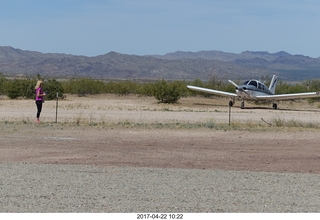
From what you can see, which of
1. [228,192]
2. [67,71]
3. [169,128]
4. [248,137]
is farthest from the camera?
[67,71]

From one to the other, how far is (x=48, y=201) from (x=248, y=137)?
38.2 ft

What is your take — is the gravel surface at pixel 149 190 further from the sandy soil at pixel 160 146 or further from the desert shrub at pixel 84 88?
the desert shrub at pixel 84 88

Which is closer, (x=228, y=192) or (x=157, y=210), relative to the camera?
(x=157, y=210)

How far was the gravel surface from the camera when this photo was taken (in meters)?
8.24

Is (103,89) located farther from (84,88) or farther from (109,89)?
(84,88)

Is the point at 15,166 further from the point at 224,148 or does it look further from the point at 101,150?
the point at 224,148

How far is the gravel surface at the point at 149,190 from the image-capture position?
8.24 meters

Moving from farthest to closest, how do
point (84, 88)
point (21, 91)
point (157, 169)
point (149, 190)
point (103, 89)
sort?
point (103, 89), point (84, 88), point (21, 91), point (157, 169), point (149, 190)

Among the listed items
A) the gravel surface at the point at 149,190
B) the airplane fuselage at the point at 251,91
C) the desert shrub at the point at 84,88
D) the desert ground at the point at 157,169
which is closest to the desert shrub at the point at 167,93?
the airplane fuselage at the point at 251,91

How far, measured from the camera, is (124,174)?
11273mm

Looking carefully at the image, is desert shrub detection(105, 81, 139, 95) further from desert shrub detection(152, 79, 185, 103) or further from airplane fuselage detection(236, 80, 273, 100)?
airplane fuselage detection(236, 80, 273, 100)

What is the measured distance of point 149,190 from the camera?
957 centimetres

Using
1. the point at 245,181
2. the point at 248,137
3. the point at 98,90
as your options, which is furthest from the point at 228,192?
the point at 98,90

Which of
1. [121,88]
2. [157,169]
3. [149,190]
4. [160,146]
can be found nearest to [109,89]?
[121,88]
